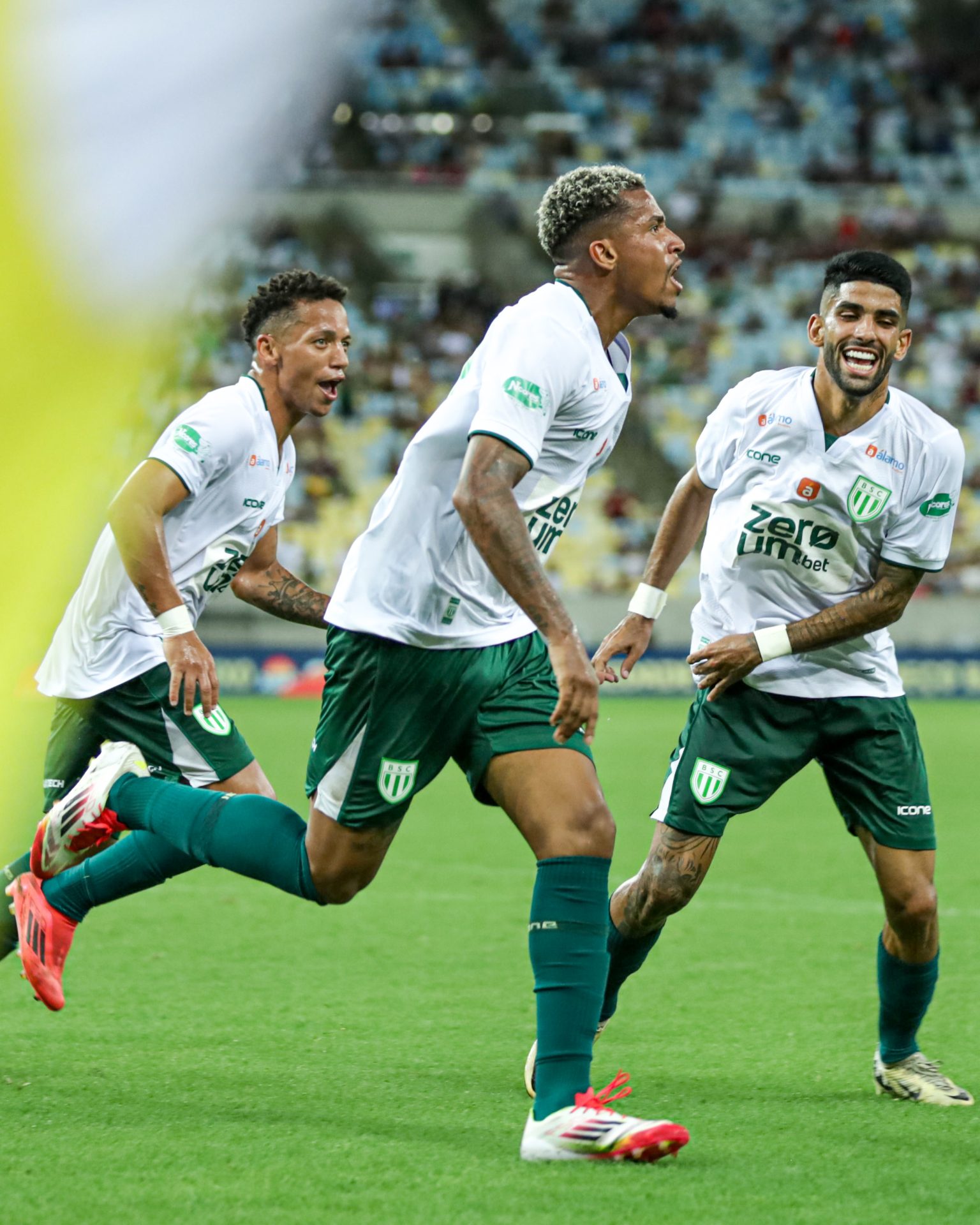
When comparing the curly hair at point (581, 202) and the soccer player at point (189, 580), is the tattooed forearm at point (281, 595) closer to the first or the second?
the soccer player at point (189, 580)

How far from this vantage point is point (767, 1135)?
3.81 meters

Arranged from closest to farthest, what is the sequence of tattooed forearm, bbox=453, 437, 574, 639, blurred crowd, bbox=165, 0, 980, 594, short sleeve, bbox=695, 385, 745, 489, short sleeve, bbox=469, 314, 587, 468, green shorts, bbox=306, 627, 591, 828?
tattooed forearm, bbox=453, 437, 574, 639 → short sleeve, bbox=469, 314, 587, 468 → green shorts, bbox=306, 627, 591, 828 → short sleeve, bbox=695, 385, 745, 489 → blurred crowd, bbox=165, 0, 980, 594

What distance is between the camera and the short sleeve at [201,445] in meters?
4.82

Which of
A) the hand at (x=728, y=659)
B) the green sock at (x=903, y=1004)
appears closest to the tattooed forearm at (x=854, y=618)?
the hand at (x=728, y=659)

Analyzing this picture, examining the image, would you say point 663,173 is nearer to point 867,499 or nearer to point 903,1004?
point 867,499

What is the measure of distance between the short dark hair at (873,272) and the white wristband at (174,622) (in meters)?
2.05

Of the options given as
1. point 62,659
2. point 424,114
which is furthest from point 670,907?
point 424,114

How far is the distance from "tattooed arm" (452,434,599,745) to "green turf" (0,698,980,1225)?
1.00 metres

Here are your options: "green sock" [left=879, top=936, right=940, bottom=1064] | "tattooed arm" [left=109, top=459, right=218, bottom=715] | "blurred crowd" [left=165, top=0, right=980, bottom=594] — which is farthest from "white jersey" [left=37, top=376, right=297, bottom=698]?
"blurred crowd" [left=165, top=0, right=980, bottom=594]

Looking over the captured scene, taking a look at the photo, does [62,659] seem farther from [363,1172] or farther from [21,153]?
[21,153]

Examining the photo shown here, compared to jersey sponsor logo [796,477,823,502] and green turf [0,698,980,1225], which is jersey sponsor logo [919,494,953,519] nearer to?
jersey sponsor logo [796,477,823,502]

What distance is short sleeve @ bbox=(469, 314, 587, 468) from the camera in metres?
3.47

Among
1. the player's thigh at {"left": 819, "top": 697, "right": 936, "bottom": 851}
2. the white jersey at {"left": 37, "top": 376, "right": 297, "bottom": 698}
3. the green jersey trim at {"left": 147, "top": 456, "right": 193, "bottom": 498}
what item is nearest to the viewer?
the player's thigh at {"left": 819, "top": 697, "right": 936, "bottom": 851}

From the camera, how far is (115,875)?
178 inches
